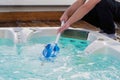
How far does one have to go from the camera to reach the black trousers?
262 cm

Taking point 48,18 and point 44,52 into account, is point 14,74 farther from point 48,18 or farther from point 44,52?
point 48,18

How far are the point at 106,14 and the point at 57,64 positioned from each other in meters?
0.82

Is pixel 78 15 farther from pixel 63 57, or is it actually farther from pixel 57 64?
pixel 57 64

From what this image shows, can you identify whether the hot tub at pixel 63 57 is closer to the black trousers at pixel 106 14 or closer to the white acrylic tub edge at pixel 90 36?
the white acrylic tub edge at pixel 90 36

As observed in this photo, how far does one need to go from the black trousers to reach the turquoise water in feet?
0.94

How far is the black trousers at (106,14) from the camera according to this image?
103 inches

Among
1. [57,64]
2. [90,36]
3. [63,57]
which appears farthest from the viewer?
[90,36]

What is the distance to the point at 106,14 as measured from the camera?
8.57 feet

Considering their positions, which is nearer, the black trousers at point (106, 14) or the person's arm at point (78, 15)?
the person's arm at point (78, 15)

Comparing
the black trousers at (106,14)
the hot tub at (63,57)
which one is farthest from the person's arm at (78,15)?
the black trousers at (106,14)

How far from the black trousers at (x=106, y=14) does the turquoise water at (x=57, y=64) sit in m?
0.29

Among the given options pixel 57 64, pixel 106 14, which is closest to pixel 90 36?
pixel 106 14

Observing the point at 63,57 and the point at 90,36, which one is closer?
the point at 63,57

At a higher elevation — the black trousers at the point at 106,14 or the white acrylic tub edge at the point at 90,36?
the black trousers at the point at 106,14
